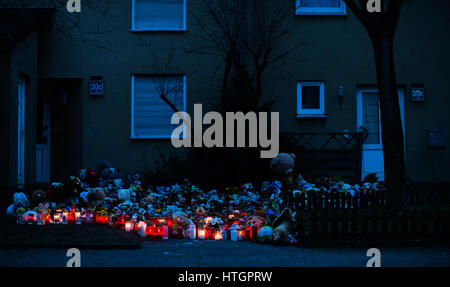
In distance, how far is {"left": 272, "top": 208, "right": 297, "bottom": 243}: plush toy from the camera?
8.37 meters

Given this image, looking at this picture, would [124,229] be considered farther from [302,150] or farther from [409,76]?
[409,76]

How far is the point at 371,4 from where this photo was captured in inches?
372

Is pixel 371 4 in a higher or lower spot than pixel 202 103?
higher

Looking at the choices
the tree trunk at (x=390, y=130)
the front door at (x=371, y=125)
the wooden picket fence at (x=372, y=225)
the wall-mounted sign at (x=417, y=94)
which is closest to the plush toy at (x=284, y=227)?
the wooden picket fence at (x=372, y=225)

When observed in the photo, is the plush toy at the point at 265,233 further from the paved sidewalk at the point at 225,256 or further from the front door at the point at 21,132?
the front door at the point at 21,132

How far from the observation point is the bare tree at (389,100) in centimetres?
912

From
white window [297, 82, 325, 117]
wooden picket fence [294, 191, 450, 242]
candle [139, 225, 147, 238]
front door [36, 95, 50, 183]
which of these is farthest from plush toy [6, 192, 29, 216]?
white window [297, 82, 325, 117]

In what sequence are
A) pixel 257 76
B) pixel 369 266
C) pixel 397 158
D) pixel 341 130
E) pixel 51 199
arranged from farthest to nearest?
1. pixel 341 130
2. pixel 257 76
3. pixel 51 199
4. pixel 397 158
5. pixel 369 266

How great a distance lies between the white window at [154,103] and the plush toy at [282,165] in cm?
406

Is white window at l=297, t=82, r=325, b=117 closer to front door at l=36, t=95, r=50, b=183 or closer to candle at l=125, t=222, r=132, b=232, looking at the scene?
front door at l=36, t=95, r=50, b=183

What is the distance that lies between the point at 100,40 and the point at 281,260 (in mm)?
10136

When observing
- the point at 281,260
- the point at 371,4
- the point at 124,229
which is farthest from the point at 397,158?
the point at 124,229

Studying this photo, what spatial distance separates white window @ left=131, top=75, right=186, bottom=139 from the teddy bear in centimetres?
708

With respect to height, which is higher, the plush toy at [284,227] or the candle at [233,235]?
the plush toy at [284,227]
